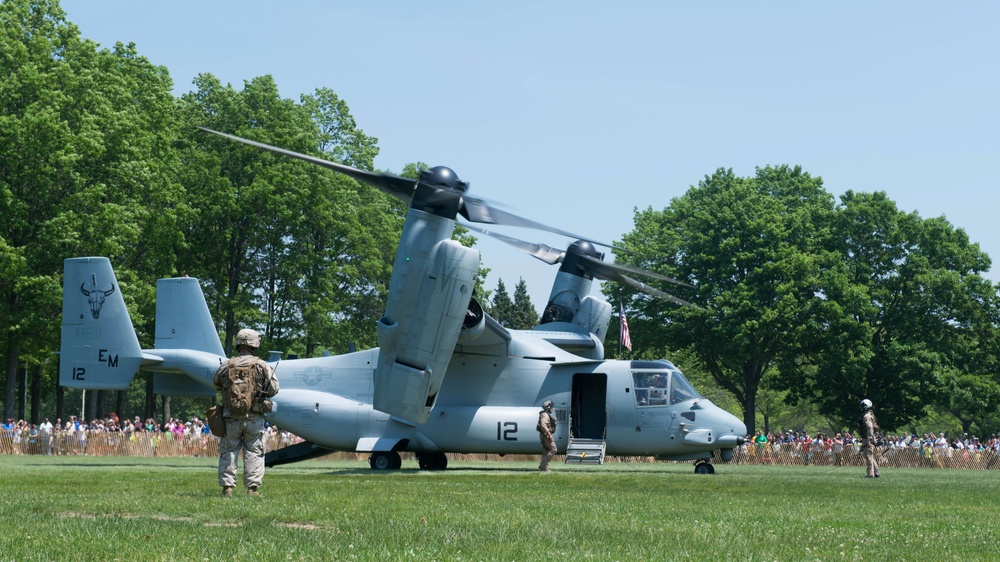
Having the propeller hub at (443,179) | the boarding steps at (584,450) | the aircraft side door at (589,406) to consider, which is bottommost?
the boarding steps at (584,450)

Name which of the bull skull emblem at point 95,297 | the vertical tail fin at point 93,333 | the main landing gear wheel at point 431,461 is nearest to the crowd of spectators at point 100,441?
the vertical tail fin at point 93,333

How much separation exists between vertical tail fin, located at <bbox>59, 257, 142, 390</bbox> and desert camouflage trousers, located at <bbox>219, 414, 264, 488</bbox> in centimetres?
1695

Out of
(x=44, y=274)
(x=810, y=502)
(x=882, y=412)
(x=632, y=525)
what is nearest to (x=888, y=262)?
(x=882, y=412)

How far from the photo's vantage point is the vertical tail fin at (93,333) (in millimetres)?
29875

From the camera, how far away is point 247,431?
13938mm

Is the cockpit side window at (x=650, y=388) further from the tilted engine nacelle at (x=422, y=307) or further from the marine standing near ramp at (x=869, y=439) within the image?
the tilted engine nacelle at (x=422, y=307)

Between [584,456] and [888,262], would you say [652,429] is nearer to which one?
[584,456]

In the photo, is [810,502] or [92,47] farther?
[92,47]

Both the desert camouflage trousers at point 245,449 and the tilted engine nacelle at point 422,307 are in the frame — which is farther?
the tilted engine nacelle at point 422,307

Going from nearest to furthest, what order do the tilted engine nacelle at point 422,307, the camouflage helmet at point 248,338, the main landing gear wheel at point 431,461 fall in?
1. the camouflage helmet at point 248,338
2. the tilted engine nacelle at point 422,307
3. the main landing gear wheel at point 431,461

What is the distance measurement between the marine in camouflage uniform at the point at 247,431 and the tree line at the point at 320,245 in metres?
30.9

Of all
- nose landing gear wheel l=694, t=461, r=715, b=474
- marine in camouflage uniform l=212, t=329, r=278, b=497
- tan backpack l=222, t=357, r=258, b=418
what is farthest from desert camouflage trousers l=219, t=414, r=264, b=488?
nose landing gear wheel l=694, t=461, r=715, b=474

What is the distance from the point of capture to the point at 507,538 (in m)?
9.38

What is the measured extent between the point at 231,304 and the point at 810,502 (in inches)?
1633
